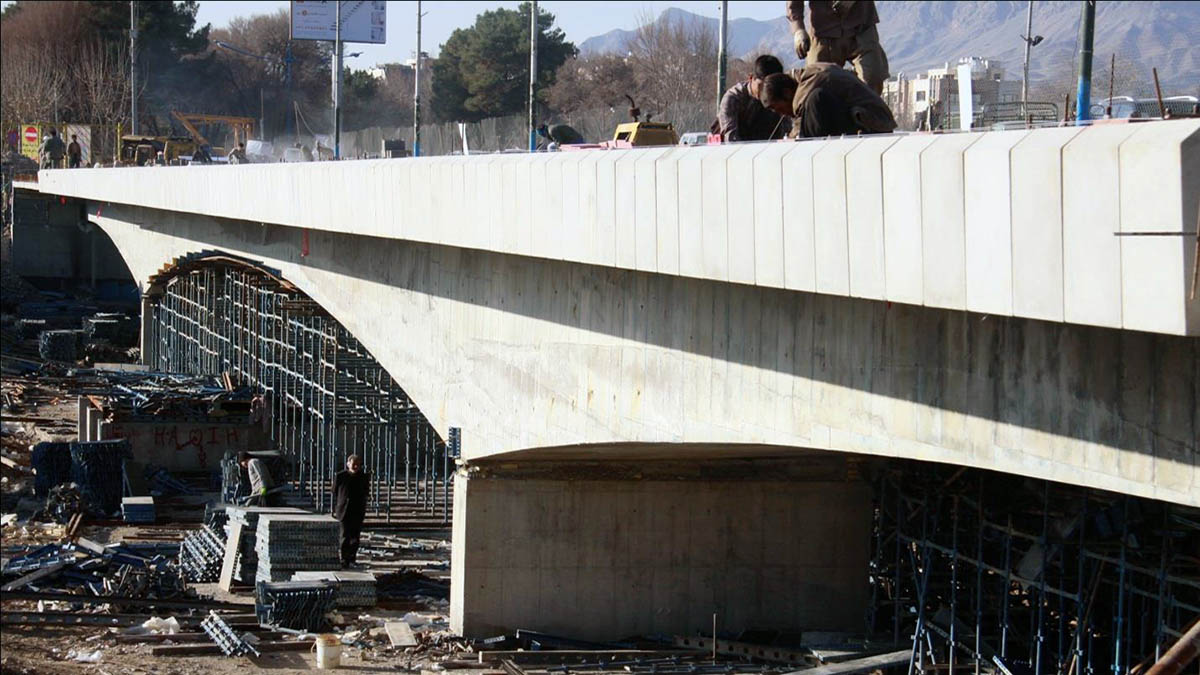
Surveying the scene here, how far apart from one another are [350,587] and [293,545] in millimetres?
1050

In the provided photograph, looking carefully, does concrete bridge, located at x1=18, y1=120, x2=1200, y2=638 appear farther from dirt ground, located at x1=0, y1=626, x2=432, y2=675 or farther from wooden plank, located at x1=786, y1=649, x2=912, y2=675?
wooden plank, located at x1=786, y1=649, x2=912, y2=675

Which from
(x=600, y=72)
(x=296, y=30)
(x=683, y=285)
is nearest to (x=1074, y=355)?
(x=683, y=285)

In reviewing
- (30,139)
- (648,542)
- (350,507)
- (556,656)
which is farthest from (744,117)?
(30,139)

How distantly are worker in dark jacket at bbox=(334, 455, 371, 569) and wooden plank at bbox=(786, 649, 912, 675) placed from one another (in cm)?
728

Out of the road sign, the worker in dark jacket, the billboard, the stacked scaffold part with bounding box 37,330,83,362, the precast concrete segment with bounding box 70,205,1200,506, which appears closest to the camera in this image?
the precast concrete segment with bounding box 70,205,1200,506

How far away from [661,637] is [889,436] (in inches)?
305

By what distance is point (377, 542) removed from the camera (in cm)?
2389

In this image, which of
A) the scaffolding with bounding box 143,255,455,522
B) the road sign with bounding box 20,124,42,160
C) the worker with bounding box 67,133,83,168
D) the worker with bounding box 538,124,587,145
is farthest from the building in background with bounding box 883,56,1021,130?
the road sign with bounding box 20,124,42,160

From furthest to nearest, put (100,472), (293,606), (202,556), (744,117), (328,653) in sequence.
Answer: (100,472) < (202,556) < (293,606) < (328,653) < (744,117)

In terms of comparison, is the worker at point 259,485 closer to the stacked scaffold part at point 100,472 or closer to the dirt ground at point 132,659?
the stacked scaffold part at point 100,472

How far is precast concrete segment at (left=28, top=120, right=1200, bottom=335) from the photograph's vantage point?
6.95 m

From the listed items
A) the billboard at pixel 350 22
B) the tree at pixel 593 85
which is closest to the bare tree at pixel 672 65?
the tree at pixel 593 85

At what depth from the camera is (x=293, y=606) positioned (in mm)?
17938

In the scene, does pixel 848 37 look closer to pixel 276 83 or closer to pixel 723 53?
pixel 723 53
